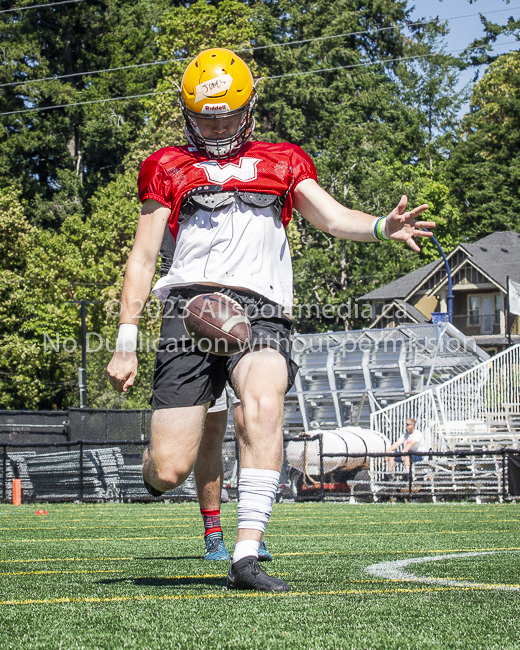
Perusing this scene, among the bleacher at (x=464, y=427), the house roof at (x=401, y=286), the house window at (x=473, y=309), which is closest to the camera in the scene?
the bleacher at (x=464, y=427)

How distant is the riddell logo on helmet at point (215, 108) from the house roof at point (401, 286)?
161ft

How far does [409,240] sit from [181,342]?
1.11 meters

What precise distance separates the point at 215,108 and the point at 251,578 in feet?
7.03

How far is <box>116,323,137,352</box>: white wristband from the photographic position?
4.19 metres

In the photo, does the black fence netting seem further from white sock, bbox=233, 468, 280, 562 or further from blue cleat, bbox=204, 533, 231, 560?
white sock, bbox=233, 468, 280, 562

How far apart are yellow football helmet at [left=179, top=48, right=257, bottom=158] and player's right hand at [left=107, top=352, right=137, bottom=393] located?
1.08 meters

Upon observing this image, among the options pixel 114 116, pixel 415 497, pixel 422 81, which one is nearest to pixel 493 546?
pixel 415 497

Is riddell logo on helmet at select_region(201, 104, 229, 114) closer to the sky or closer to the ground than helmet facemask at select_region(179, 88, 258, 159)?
closer to the sky

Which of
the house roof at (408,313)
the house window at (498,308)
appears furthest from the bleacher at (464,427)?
the house roof at (408,313)

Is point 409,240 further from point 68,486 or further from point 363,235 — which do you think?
point 68,486

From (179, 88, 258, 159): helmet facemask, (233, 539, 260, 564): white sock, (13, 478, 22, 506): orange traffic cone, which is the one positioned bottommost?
(13, 478, 22, 506): orange traffic cone

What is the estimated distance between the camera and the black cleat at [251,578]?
368cm

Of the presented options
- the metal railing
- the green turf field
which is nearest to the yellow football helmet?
the green turf field

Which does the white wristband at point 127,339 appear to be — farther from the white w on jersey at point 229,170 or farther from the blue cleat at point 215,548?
the blue cleat at point 215,548
